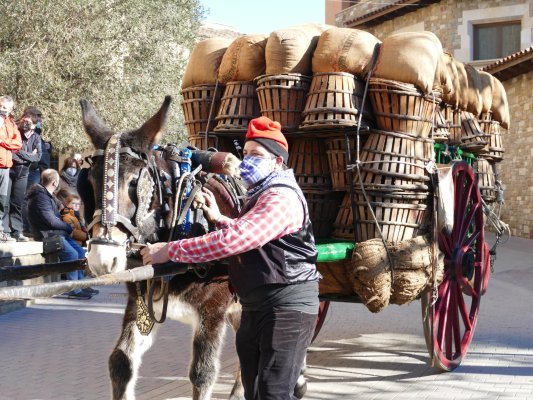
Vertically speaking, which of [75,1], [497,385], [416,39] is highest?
[75,1]

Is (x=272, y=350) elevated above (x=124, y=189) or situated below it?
below

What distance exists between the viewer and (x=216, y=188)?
196 inches

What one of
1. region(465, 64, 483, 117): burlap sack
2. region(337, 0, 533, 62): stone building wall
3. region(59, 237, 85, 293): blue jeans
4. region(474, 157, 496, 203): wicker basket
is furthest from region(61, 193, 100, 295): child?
region(337, 0, 533, 62): stone building wall

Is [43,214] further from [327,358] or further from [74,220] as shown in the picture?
[327,358]

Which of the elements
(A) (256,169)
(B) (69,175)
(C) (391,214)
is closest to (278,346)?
(A) (256,169)

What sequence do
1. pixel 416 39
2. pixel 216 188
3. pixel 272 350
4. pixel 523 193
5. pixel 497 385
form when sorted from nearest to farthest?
pixel 272 350
pixel 216 188
pixel 416 39
pixel 497 385
pixel 523 193

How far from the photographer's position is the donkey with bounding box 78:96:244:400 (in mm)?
3943

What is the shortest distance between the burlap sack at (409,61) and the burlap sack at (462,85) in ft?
3.97

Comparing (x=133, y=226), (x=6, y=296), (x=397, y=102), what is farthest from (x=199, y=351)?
(x=397, y=102)

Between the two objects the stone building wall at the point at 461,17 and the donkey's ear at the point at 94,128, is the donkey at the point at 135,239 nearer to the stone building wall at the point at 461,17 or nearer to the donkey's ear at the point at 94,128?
the donkey's ear at the point at 94,128

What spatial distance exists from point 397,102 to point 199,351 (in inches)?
96.7

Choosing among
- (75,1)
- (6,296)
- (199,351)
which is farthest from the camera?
(75,1)

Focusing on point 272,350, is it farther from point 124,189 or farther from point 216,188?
point 216,188

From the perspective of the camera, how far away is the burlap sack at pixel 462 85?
22.4 ft
